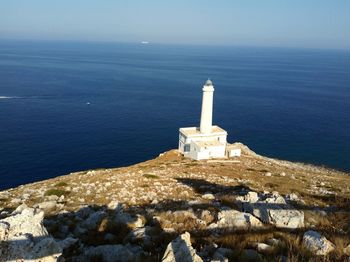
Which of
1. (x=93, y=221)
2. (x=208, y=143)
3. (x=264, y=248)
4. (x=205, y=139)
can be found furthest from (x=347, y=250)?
(x=205, y=139)

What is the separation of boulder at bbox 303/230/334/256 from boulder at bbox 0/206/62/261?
6.04m

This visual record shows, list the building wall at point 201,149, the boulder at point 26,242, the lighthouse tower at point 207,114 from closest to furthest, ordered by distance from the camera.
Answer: the boulder at point 26,242 < the building wall at point 201,149 < the lighthouse tower at point 207,114

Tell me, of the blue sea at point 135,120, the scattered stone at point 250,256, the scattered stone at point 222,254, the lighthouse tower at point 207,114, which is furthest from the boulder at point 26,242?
the blue sea at point 135,120

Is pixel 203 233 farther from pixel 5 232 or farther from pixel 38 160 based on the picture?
pixel 38 160

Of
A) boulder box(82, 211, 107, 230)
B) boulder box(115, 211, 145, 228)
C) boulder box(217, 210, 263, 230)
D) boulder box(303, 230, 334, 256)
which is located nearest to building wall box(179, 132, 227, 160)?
boulder box(82, 211, 107, 230)

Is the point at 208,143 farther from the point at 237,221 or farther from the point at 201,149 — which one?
the point at 237,221

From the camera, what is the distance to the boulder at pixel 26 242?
7199 mm

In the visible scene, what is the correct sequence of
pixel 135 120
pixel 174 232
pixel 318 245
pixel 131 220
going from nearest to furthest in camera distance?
pixel 318 245 → pixel 174 232 → pixel 131 220 → pixel 135 120

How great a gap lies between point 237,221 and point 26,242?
7110 mm

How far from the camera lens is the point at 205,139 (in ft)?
184

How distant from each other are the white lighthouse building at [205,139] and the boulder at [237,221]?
38.6m

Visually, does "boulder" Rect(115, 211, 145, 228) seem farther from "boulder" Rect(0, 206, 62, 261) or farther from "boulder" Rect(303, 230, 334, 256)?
"boulder" Rect(303, 230, 334, 256)

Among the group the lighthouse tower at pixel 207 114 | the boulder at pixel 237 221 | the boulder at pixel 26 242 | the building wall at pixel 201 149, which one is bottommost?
the building wall at pixel 201 149

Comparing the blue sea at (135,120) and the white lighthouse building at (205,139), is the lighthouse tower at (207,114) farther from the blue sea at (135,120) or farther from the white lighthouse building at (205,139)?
the blue sea at (135,120)
